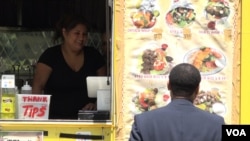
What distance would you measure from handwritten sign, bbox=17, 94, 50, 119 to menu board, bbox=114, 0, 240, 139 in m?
0.60

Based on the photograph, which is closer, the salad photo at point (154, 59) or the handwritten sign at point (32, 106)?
the salad photo at point (154, 59)

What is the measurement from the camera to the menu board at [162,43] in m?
3.63

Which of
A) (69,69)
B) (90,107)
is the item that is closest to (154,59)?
(90,107)

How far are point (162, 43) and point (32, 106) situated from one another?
103 cm

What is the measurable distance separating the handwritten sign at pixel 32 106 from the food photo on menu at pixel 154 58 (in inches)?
28.5

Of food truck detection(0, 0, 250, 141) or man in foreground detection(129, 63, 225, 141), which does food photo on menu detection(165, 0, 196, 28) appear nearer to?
food truck detection(0, 0, 250, 141)

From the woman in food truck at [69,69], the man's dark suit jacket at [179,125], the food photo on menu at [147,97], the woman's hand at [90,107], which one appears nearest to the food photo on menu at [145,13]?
the food photo on menu at [147,97]

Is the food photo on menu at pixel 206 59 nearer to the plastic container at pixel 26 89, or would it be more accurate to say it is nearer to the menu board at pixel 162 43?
the menu board at pixel 162 43

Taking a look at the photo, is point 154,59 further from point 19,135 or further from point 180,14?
point 19,135

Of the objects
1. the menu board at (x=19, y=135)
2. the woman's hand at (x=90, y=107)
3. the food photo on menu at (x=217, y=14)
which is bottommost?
the menu board at (x=19, y=135)

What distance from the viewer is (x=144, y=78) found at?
3.64 m

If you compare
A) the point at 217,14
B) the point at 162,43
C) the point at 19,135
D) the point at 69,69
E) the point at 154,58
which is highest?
the point at 217,14

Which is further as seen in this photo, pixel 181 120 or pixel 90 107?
pixel 90 107

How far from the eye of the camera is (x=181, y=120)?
95.3 inches
